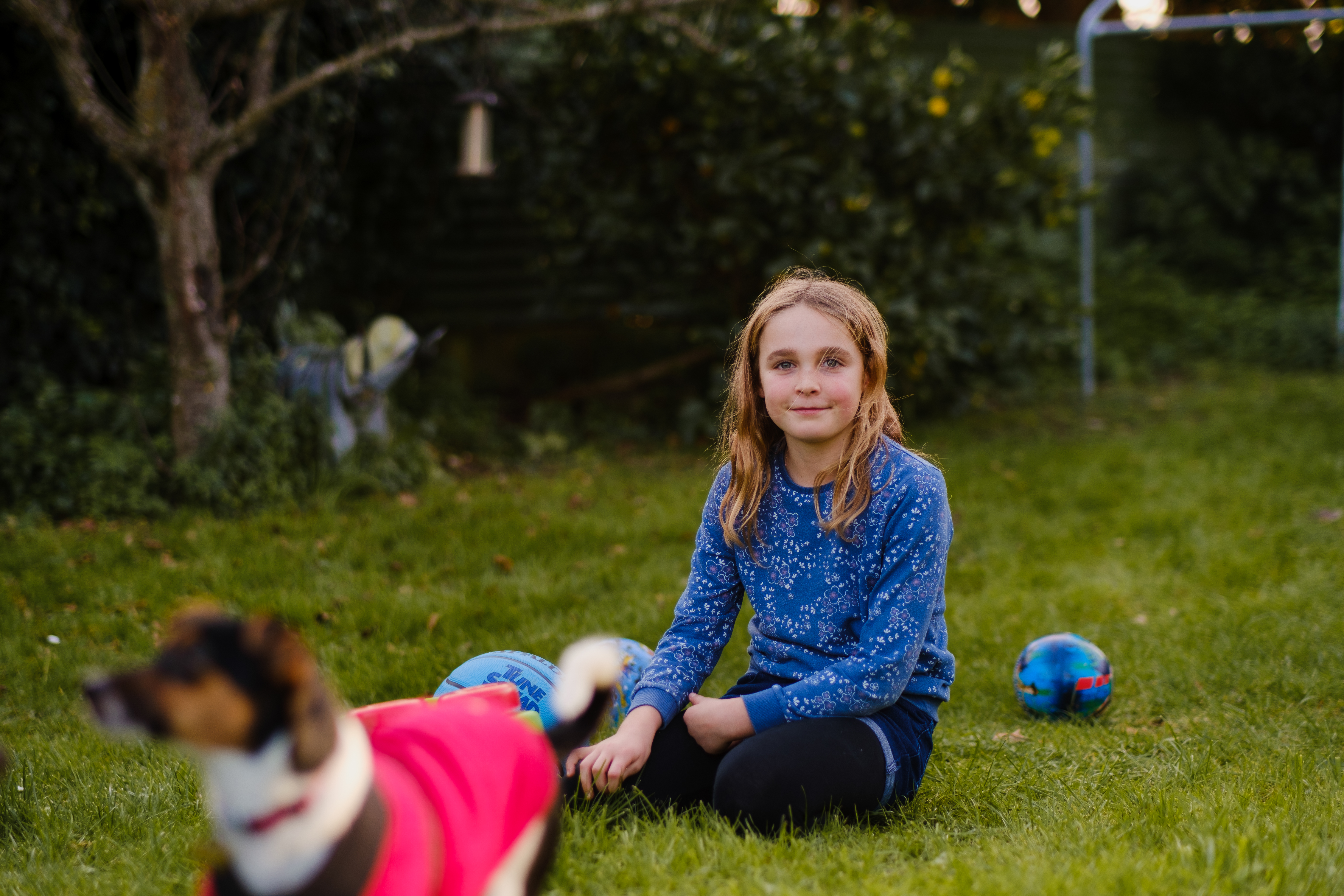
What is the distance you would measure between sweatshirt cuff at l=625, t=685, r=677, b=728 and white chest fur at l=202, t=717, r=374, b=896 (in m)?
1.18

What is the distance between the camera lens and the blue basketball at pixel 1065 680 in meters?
3.02

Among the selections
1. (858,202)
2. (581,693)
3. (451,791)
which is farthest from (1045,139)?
(451,791)

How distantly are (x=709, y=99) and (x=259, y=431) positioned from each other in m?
3.02

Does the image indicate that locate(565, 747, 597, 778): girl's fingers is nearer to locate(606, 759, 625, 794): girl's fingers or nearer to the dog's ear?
locate(606, 759, 625, 794): girl's fingers

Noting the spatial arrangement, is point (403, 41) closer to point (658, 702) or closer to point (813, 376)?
point (813, 376)

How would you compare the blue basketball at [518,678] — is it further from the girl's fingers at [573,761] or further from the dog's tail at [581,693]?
the dog's tail at [581,693]

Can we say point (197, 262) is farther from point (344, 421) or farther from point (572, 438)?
point (572, 438)

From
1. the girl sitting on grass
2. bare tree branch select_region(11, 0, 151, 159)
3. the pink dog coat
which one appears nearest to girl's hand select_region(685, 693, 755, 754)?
the girl sitting on grass

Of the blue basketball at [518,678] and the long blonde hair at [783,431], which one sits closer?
the long blonde hair at [783,431]

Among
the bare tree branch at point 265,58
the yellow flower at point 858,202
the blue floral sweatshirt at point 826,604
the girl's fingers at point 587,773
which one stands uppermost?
the bare tree branch at point 265,58

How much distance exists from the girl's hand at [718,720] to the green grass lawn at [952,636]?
19cm

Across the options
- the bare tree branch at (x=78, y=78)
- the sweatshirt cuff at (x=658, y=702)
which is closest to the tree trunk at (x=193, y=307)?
the bare tree branch at (x=78, y=78)

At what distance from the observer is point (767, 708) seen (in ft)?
7.47

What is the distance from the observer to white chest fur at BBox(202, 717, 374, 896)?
112cm
